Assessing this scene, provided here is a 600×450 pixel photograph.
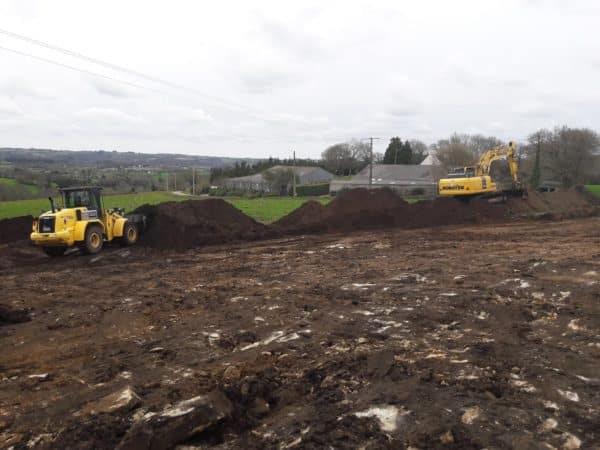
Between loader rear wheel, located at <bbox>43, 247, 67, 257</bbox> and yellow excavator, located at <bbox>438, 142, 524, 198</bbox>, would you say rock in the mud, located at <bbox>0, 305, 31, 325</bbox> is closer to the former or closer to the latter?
loader rear wheel, located at <bbox>43, 247, 67, 257</bbox>

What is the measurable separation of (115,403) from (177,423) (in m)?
0.90

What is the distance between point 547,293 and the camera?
9180 millimetres

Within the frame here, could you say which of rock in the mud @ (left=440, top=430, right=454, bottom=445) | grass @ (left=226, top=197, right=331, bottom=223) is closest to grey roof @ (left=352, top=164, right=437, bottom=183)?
grass @ (left=226, top=197, right=331, bottom=223)

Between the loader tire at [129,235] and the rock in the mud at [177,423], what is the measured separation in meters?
13.0

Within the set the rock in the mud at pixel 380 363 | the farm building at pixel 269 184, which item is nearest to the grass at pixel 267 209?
the rock in the mud at pixel 380 363

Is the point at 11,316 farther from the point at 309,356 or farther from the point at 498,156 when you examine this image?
the point at 498,156

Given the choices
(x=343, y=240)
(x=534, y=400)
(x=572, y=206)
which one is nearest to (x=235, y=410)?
(x=534, y=400)

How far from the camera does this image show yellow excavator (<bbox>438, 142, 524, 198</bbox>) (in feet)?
85.5

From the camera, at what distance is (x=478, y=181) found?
85.6 ft

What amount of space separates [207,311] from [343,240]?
10019 mm

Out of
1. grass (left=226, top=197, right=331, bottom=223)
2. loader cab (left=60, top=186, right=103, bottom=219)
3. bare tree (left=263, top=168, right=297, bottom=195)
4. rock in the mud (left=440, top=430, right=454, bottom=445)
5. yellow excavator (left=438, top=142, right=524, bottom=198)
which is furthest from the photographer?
bare tree (left=263, top=168, right=297, bottom=195)

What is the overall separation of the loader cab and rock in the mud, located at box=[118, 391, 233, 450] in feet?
39.7

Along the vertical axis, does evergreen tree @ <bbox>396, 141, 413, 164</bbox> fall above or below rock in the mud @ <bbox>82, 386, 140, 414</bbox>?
above

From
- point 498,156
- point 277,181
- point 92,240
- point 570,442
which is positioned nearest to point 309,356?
point 570,442
